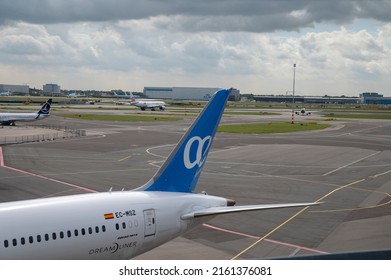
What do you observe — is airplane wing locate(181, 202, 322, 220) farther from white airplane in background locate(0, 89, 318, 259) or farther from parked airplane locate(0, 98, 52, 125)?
parked airplane locate(0, 98, 52, 125)

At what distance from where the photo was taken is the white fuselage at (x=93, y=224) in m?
14.4

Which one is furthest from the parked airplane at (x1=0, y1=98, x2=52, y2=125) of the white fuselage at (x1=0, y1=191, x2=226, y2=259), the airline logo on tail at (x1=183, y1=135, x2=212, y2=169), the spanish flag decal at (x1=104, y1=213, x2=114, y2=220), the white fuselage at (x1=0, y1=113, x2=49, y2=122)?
the spanish flag decal at (x1=104, y1=213, x2=114, y2=220)

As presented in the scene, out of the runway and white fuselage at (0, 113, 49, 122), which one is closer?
the runway

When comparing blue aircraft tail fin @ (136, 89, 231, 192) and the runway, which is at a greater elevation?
blue aircraft tail fin @ (136, 89, 231, 192)

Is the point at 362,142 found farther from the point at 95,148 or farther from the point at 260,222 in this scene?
the point at 260,222

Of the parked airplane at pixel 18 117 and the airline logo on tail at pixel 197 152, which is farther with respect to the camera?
the parked airplane at pixel 18 117

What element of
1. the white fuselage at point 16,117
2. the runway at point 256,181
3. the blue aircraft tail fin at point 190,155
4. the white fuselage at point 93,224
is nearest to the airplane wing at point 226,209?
the white fuselage at point 93,224

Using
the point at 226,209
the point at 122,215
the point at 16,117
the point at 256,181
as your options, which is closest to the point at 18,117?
the point at 16,117

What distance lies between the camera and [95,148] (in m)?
71.0

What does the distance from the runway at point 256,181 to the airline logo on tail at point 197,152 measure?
5.59 m

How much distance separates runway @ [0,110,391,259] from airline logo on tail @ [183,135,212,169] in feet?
18.3

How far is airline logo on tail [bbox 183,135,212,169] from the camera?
19.5 metres

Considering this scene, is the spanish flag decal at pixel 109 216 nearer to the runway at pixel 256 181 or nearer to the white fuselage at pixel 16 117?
the runway at pixel 256 181

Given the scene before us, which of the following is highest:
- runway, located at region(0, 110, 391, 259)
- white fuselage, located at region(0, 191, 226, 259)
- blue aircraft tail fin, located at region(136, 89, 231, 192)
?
blue aircraft tail fin, located at region(136, 89, 231, 192)
